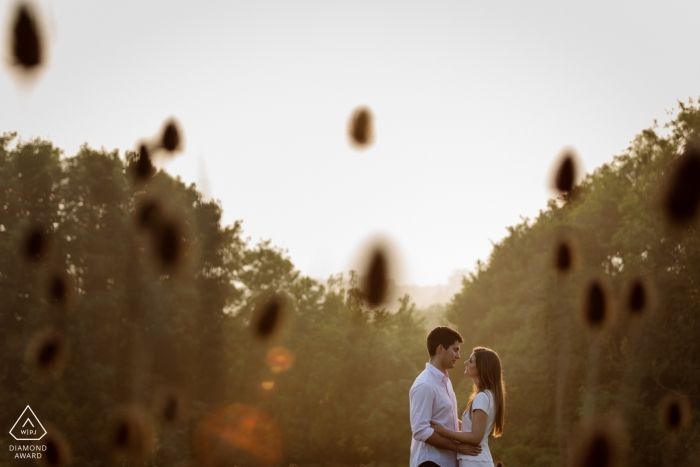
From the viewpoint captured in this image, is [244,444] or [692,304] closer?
[692,304]

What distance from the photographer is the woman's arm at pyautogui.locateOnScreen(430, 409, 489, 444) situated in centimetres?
677

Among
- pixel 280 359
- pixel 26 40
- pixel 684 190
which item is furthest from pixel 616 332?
pixel 26 40

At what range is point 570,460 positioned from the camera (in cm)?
3491

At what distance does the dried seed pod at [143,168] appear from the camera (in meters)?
39.8

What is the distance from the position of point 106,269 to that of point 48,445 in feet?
34.6

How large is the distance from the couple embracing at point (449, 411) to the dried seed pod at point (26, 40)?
187 inches

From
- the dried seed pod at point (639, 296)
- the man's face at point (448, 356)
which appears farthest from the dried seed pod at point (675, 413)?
the man's face at point (448, 356)

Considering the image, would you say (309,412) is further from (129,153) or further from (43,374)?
(129,153)

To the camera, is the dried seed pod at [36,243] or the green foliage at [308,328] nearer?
the green foliage at [308,328]

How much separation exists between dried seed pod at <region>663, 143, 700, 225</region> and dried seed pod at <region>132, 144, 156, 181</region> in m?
26.4

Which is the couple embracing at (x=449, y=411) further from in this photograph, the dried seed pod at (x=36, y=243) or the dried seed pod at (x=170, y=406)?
the dried seed pod at (x=36, y=243)

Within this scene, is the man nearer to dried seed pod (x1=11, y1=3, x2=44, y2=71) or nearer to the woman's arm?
the woman's arm

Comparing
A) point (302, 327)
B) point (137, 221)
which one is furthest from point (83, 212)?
point (302, 327)

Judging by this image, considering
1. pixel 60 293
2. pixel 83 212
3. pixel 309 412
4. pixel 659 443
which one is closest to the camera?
pixel 659 443
